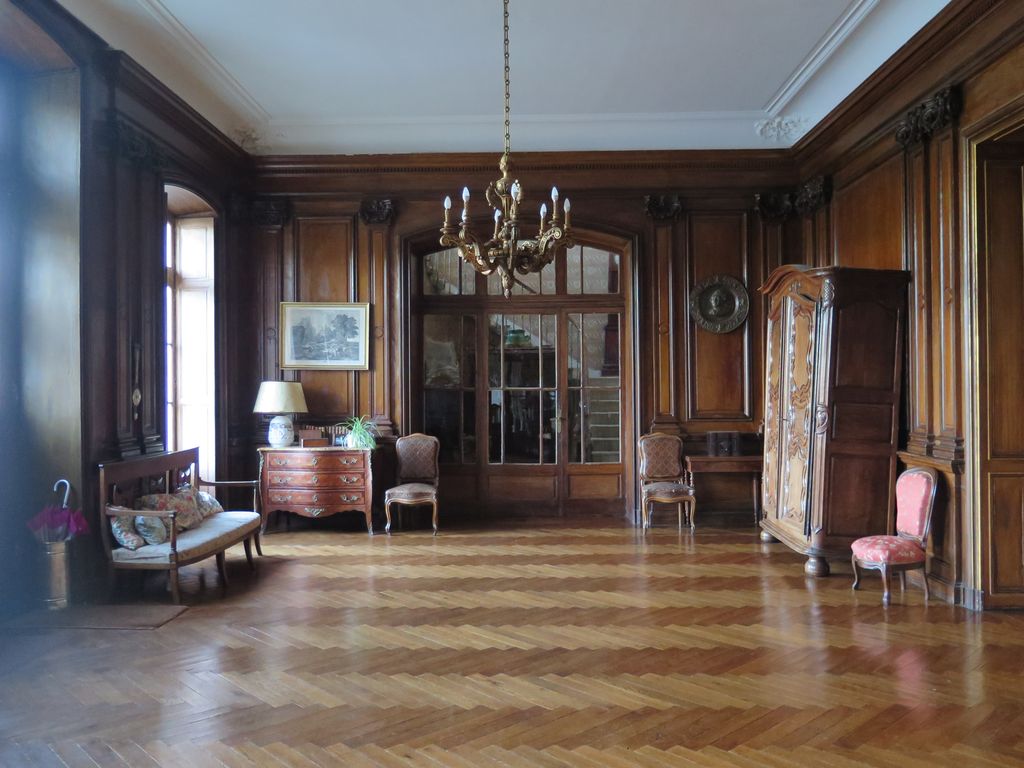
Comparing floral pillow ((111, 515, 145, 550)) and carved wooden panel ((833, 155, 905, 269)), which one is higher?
carved wooden panel ((833, 155, 905, 269))

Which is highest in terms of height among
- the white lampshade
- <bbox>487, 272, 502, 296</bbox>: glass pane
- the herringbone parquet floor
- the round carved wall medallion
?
<bbox>487, 272, 502, 296</bbox>: glass pane

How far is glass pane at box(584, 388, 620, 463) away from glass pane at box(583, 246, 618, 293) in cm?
115

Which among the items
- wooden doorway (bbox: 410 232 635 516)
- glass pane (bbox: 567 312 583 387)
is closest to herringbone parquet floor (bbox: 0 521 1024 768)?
wooden doorway (bbox: 410 232 635 516)

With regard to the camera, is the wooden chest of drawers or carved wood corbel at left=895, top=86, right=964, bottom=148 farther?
the wooden chest of drawers

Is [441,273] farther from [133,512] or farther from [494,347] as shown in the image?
[133,512]

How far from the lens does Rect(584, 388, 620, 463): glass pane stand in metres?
7.73

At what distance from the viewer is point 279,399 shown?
21.7ft

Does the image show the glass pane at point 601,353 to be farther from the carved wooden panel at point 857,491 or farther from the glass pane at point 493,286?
the carved wooden panel at point 857,491

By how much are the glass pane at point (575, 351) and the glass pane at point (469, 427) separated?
1129 mm

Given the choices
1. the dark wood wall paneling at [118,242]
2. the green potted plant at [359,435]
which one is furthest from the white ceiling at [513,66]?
the green potted plant at [359,435]

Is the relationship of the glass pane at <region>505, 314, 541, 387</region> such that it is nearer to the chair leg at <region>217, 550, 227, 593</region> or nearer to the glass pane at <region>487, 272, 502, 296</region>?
the glass pane at <region>487, 272, 502, 296</region>

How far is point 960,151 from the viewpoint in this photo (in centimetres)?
452

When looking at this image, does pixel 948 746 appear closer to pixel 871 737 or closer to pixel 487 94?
pixel 871 737

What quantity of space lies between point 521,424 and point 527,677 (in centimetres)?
455
